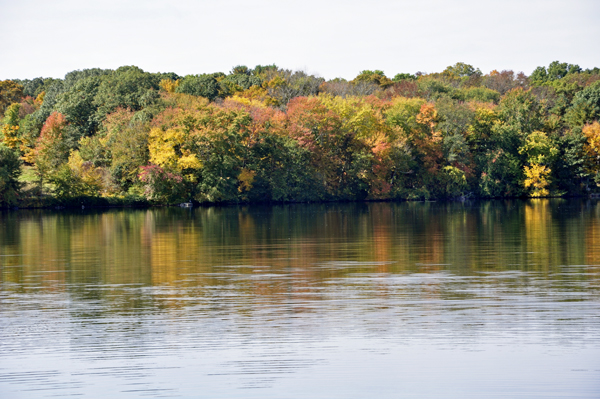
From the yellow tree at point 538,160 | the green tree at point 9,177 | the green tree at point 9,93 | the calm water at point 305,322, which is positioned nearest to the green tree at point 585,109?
the yellow tree at point 538,160

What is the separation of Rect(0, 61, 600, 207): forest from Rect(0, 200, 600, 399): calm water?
4134cm

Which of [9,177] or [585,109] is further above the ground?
[585,109]

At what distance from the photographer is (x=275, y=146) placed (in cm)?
7138

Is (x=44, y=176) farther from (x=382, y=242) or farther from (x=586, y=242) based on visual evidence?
(x=586, y=242)

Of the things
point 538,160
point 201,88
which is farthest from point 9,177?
point 538,160

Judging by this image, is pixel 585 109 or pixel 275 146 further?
pixel 585 109

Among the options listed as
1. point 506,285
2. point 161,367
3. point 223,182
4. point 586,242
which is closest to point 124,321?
point 161,367

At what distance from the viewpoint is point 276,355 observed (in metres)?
10.2

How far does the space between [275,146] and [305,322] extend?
2349 inches

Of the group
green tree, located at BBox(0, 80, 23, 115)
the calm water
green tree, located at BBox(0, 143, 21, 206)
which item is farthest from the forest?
the calm water

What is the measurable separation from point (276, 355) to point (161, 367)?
62.7 inches

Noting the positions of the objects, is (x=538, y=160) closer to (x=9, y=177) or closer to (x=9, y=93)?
(x=9, y=177)

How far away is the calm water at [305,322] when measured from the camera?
9.04 m

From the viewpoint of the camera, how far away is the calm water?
904cm
